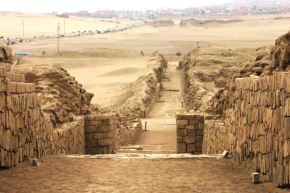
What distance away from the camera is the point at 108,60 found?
64.8 metres

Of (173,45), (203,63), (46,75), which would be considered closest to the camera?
(46,75)

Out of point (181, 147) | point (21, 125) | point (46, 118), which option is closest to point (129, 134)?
point (181, 147)

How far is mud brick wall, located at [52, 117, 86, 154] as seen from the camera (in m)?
12.7

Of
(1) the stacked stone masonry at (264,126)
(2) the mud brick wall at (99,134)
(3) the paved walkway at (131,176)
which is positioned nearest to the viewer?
(1) the stacked stone masonry at (264,126)

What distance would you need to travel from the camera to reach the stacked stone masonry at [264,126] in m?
7.43

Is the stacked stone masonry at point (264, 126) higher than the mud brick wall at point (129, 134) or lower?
higher

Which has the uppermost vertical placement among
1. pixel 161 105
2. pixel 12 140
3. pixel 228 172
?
pixel 12 140

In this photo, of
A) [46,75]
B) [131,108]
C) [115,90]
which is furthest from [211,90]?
[46,75]

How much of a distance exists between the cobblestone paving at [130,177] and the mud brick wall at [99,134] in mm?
5025

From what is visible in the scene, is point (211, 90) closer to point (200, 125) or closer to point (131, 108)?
point (131, 108)

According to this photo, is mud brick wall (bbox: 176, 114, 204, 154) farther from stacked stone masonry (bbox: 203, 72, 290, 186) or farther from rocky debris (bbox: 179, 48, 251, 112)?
rocky debris (bbox: 179, 48, 251, 112)

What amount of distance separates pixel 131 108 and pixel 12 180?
2221 cm

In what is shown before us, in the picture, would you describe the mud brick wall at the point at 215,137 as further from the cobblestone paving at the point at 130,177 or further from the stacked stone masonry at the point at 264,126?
the cobblestone paving at the point at 130,177

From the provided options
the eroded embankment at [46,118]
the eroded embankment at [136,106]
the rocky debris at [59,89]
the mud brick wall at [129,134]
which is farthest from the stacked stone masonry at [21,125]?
the eroded embankment at [136,106]
